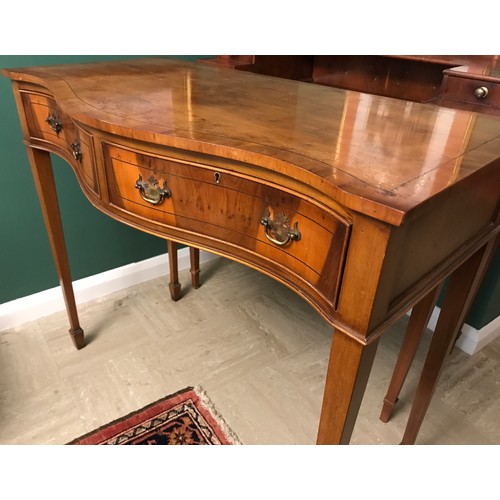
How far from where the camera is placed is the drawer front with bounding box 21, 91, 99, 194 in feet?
2.96

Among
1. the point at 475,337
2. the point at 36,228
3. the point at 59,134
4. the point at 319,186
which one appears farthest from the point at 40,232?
the point at 475,337

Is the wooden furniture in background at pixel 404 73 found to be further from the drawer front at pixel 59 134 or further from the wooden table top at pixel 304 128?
the drawer front at pixel 59 134

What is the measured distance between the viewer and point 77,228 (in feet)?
5.22

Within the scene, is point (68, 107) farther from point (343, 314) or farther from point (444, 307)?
point (444, 307)

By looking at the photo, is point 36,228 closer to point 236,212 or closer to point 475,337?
point 236,212

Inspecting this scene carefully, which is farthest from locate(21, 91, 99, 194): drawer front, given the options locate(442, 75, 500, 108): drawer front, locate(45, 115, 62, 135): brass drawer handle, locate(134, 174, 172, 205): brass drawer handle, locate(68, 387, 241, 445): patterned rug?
locate(442, 75, 500, 108): drawer front

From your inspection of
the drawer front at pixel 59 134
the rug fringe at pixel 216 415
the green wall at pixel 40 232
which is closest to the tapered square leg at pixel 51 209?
the drawer front at pixel 59 134

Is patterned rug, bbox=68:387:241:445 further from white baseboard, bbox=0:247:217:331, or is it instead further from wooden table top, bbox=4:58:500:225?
wooden table top, bbox=4:58:500:225

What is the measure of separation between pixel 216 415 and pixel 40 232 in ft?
2.75

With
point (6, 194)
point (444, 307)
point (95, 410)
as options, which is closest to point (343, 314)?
point (444, 307)

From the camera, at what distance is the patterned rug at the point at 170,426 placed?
4.04 ft

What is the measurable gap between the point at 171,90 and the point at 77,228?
0.79 metres

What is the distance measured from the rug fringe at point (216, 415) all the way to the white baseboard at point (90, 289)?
0.60 metres

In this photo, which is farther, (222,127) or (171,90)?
(171,90)
